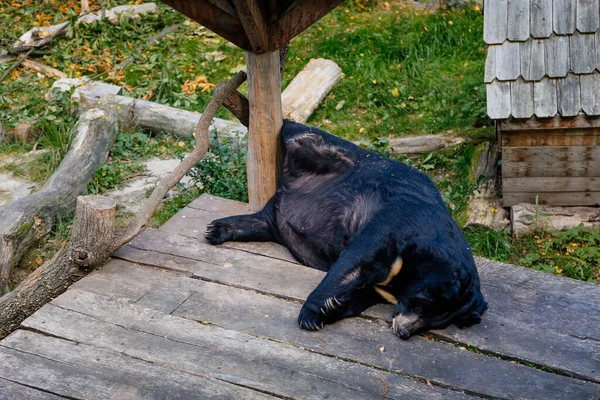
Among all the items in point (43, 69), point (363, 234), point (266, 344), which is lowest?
point (266, 344)

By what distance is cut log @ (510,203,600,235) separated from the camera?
6660 mm

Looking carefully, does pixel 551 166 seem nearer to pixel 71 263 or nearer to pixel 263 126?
pixel 263 126

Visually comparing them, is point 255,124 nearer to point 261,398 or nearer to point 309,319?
point 309,319

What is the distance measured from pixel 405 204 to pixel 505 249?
2460 mm

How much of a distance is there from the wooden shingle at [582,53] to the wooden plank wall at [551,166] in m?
0.51

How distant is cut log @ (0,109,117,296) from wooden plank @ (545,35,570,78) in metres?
4.19

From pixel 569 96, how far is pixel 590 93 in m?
0.17

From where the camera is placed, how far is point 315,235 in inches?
183

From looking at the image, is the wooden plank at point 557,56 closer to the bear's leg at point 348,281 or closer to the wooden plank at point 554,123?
the wooden plank at point 554,123

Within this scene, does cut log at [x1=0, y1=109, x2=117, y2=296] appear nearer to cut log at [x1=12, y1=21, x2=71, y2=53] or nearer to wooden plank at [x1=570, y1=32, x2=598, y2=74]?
cut log at [x1=12, y1=21, x2=71, y2=53]

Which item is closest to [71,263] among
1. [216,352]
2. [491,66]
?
[216,352]

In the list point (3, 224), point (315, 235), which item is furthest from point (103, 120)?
point (315, 235)

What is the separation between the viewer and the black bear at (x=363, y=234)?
12.9 ft

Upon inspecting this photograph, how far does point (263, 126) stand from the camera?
5055 mm
